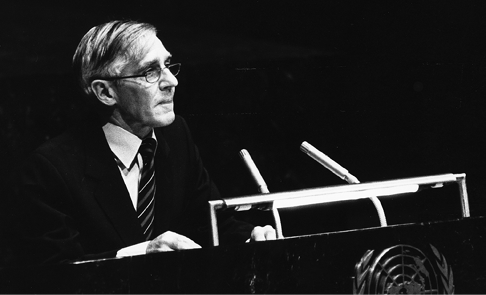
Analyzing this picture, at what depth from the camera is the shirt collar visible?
8.29ft

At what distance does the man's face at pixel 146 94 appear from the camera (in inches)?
99.2

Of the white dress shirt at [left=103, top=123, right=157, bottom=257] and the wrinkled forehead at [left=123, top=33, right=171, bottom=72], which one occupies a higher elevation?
the wrinkled forehead at [left=123, top=33, right=171, bottom=72]

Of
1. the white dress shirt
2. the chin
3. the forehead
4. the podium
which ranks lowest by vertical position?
the podium

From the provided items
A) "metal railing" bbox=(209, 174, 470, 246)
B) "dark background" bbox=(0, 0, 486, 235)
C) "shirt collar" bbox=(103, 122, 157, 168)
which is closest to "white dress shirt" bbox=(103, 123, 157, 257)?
"shirt collar" bbox=(103, 122, 157, 168)

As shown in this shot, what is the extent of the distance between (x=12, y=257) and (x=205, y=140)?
2.74 ft

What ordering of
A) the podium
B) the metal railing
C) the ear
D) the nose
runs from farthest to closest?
the nose < the ear < the metal railing < the podium

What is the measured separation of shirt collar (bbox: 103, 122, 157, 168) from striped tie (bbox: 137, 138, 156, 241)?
0.03 m

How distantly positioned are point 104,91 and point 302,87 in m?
0.85

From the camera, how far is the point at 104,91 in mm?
2488

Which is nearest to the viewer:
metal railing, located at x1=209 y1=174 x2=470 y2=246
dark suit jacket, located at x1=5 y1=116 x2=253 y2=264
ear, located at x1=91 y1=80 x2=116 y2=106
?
metal railing, located at x1=209 y1=174 x2=470 y2=246

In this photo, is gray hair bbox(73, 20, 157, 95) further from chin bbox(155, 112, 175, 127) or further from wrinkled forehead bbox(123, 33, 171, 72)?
chin bbox(155, 112, 175, 127)

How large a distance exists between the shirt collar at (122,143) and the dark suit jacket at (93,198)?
27mm

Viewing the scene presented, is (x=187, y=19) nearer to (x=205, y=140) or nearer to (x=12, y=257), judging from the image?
(x=205, y=140)

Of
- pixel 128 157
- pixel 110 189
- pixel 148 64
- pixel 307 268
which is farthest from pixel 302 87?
pixel 307 268
